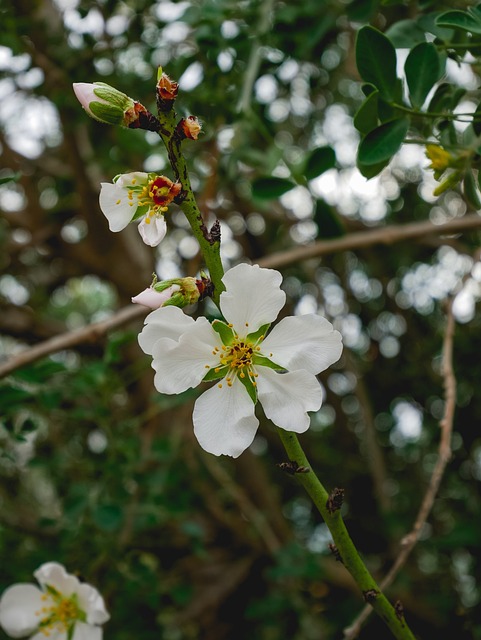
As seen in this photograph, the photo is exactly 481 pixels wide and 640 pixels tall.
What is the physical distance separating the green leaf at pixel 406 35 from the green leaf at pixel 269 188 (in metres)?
0.30

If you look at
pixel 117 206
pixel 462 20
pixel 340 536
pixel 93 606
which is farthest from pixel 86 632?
pixel 462 20

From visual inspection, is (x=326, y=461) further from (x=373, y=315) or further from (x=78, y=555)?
(x=78, y=555)

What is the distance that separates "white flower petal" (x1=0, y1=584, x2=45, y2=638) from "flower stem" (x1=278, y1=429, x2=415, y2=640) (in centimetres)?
75

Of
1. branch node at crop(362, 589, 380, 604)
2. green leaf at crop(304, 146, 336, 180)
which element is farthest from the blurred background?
branch node at crop(362, 589, 380, 604)

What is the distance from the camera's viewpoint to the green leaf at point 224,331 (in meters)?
0.79

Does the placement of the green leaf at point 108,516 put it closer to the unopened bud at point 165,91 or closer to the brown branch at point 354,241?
the brown branch at point 354,241

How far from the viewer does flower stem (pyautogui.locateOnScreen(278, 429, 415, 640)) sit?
683mm

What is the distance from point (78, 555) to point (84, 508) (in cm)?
13

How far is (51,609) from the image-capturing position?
1191 mm

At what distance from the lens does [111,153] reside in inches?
94.8

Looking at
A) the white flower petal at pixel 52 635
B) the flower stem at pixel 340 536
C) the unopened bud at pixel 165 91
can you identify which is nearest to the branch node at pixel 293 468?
the flower stem at pixel 340 536

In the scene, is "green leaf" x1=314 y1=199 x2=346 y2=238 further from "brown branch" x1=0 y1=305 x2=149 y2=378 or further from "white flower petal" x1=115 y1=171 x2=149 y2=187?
"white flower petal" x1=115 y1=171 x2=149 y2=187

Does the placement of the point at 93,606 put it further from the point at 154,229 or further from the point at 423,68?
the point at 423,68

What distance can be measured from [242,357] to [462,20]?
0.53m
